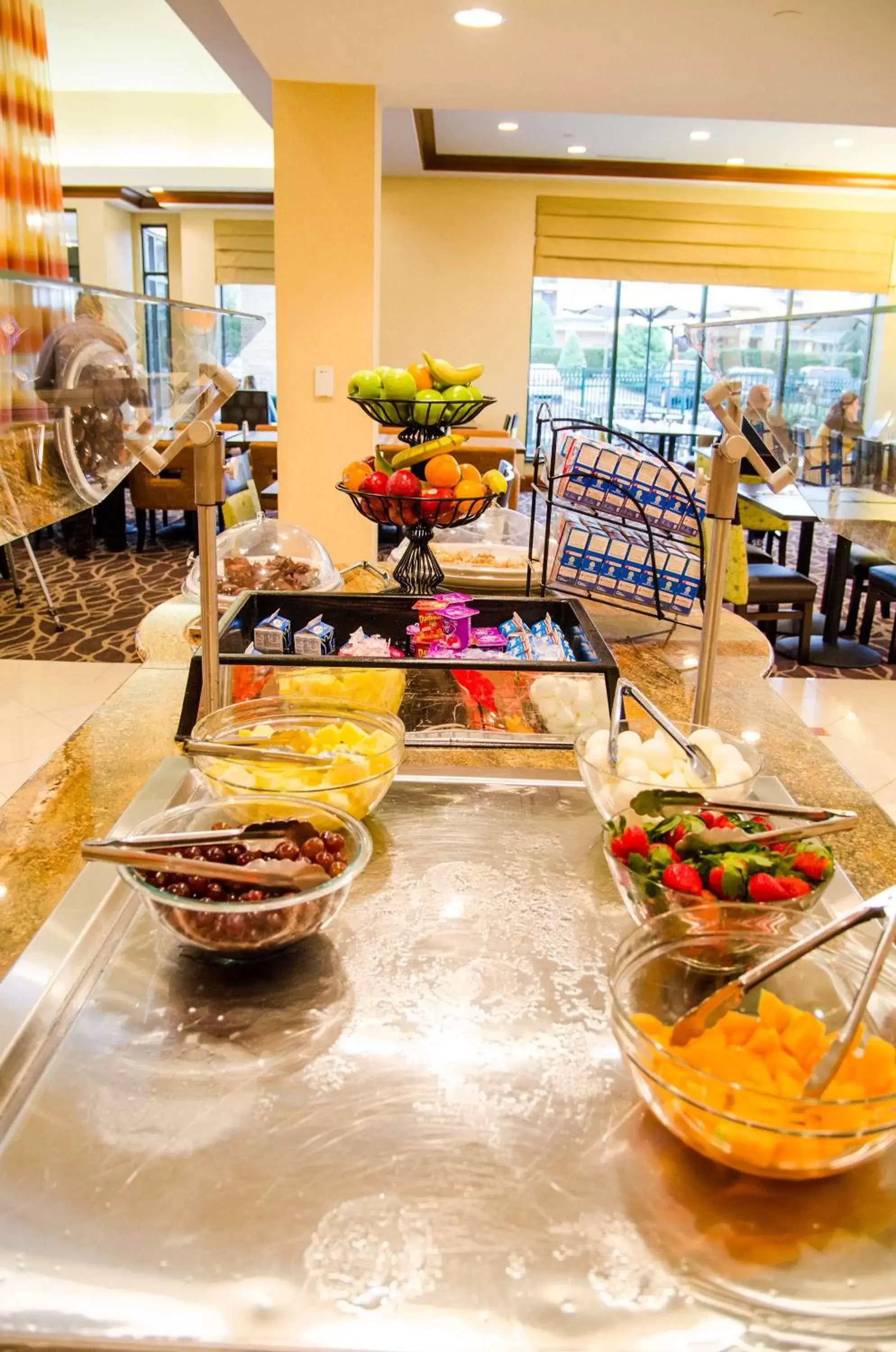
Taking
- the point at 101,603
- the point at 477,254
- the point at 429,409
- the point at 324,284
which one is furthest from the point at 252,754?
the point at 477,254

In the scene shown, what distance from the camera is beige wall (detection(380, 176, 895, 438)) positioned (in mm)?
9062

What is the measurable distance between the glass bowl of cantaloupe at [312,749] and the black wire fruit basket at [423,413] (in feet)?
3.11

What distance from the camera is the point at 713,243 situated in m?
9.45

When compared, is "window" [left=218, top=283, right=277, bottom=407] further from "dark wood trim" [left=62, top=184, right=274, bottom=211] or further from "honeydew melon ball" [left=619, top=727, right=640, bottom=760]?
"honeydew melon ball" [left=619, top=727, right=640, bottom=760]

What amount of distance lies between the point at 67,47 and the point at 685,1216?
8.49 m

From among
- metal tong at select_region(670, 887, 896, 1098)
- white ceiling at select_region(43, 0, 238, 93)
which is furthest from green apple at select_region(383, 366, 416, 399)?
white ceiling at select_region(43, 0, 238, 93)

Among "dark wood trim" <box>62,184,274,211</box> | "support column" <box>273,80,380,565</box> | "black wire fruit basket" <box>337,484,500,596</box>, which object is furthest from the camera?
"dark wood trim" <box>62,184,274,211</box>

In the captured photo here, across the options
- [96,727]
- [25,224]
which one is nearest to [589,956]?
[96,727]

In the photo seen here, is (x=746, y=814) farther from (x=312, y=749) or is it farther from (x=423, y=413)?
(x=423, y=413)

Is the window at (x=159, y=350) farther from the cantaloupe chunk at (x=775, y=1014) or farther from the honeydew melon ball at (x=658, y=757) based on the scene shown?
the cantaloupe chunk at (x=775, y=1014)

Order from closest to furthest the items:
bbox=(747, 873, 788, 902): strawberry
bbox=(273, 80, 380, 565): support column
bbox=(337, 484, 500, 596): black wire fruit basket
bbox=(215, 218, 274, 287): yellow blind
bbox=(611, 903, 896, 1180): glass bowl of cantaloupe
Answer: bbox=(611, 903, 896, 1180): glass bowl of cantaloupe < bbox=(747, 873, 788, 902): strawberry < bbox=(337, 484, 500, 596): black wire fruit basket < bbox=(273, 80, 380, 565): support column < bbox=(215, 218, 274, 287): yellow blind

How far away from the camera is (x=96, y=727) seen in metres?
1.51

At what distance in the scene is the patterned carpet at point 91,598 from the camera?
200 inches

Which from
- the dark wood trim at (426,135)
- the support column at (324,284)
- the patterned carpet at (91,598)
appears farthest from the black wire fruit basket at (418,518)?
the dark wood trim at (426,135)
